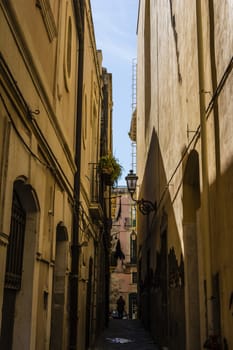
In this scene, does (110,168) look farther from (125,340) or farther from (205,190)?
(205,190)

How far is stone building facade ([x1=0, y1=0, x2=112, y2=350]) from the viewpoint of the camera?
523 centimetres

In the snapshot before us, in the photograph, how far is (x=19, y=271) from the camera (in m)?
6.34

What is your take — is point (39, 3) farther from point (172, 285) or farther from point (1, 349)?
point (172, 285)

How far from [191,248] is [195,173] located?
52.8 inches

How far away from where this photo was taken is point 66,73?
9609 mm

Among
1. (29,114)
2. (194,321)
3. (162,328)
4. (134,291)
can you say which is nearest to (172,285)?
(194,321)

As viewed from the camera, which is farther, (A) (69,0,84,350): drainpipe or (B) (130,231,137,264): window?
(B) (130,231,137,264): window

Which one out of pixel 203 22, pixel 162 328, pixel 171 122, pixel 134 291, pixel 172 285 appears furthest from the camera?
pixel 134 291

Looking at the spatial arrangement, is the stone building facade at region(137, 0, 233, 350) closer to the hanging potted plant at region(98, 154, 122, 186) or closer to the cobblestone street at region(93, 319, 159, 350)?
the cobblestone street at region(93, 319, 159, 350)

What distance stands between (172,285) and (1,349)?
5.92m

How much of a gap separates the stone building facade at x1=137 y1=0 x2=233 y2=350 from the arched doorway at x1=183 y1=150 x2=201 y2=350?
17 millimetres

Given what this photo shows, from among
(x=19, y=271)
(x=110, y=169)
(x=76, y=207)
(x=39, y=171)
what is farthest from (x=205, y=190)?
(x=110, y=169)

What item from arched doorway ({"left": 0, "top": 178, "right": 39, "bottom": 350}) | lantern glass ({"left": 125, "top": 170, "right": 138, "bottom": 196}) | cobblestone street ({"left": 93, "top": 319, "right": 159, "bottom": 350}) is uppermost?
lantern glass ({"left": 125, "top": 170, "right": 138, "bottom": 196})

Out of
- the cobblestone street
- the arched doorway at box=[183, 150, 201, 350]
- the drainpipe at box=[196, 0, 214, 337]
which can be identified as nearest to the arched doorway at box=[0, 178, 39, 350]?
the drainpipe at box=[196, 0, 214, 337]
